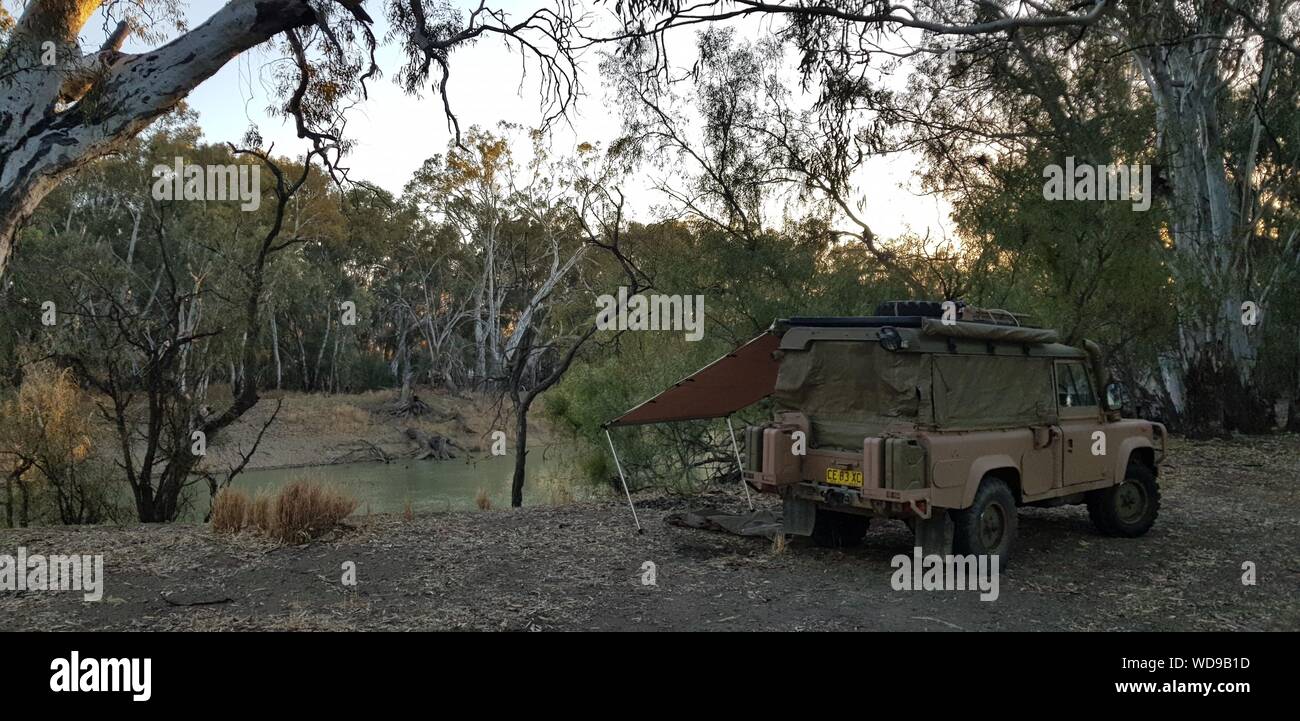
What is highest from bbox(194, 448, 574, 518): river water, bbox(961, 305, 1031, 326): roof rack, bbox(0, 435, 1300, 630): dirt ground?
bbox(961, 305, 1031, 326): roof rack

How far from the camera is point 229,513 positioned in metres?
7.89

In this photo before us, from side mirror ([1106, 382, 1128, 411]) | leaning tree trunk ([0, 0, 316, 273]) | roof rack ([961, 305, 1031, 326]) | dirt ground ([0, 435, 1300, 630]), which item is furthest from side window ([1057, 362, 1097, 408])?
leaning tree trunk ([0, 0, 316, 273])

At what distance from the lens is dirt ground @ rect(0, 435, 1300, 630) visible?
540 cm

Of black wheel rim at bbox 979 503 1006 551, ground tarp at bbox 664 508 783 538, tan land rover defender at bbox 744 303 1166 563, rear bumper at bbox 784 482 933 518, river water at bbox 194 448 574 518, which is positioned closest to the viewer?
rear bumper at bbox 784 482 933 518

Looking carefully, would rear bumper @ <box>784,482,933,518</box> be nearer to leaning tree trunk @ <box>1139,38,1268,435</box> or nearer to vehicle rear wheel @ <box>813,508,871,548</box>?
vehicle rear wheel @ <box>813,508,871,548</box>

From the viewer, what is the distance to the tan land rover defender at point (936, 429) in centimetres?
610

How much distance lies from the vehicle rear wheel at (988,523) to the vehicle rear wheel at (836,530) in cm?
121

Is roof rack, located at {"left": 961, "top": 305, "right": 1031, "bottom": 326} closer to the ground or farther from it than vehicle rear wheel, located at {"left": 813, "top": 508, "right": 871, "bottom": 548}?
farther from it

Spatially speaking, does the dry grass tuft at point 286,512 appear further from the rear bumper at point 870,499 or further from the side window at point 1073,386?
the side window at point 1073,386

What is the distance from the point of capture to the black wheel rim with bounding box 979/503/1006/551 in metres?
6.45

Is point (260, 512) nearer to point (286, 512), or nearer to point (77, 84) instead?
point (286, 512)

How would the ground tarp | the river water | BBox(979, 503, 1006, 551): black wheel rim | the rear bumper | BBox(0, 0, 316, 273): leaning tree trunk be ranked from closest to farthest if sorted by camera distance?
1. the rear bumper
2. BBox(979, 503, 1006, 551): black wheel rim
3. BBox(0, 0, 316, 273): leaning tree trunk
4. the ground tarp
5. the river water

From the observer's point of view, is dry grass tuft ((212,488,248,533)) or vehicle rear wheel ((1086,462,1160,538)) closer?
vehicle rear wheel ((1086,462,1160,538))
